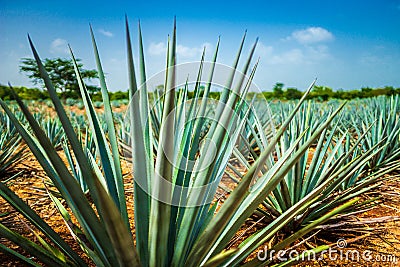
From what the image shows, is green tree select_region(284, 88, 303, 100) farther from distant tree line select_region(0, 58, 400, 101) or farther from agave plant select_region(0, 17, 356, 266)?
agave plant select_region(0, 17, 356, 266)

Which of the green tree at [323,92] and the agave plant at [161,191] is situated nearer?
the agave plant at [161,191]

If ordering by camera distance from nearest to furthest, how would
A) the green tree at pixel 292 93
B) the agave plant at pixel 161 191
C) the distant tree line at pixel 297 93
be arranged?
the agave plant at pixel 161 191
the distant tree line at pixel 297 93
the green tree at pixel 292 93

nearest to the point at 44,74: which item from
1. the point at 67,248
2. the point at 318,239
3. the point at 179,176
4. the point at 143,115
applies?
the point at 143,115

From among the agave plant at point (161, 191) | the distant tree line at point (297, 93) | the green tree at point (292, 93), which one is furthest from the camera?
the green tree at point (292, 93)

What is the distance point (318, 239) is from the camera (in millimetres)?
1652

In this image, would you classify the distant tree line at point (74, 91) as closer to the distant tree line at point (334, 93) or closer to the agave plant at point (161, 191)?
the distant tree line at point (334, 93)

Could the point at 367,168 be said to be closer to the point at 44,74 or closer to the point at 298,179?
the point at 298,179

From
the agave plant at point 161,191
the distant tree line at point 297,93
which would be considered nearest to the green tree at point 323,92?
the distant tree line at point 297,93

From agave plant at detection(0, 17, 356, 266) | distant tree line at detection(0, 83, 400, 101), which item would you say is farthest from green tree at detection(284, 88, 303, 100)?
agave plant at detection(0, 17, 356, 266)

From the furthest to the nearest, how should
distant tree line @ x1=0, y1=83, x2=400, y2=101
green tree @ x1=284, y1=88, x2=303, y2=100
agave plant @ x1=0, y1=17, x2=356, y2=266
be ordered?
green tree @ x1=284, y1=88, x2=303, y2=100 → distant tree line @ x1=0, y1=83, x2=400, y2=101 → agave plant @ x1=0, y1=17, x2=356, y2=266

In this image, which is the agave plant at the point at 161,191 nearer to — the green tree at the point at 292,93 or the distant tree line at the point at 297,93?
the distant tree line at the point at 297,93

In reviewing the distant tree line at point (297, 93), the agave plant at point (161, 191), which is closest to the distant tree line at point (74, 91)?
the distant tree line at point (297, 93)

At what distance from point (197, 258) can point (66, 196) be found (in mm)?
475

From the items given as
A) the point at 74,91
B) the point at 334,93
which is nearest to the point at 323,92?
the point at 334,93
